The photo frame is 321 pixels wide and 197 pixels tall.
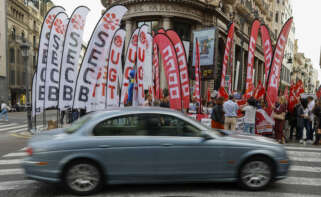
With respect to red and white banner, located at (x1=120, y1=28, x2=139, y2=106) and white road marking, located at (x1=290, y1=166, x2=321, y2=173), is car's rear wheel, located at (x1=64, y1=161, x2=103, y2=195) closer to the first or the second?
white road marking, located at (x1=290, y1=166, x2=321, y2=173)

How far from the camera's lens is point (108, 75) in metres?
11.1

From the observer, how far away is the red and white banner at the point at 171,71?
38.4 feet

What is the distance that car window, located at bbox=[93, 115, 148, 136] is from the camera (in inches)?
181

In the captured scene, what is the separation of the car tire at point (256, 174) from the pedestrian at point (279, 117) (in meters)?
5.77

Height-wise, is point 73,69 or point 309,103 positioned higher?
point 73,69

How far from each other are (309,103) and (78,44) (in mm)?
10080

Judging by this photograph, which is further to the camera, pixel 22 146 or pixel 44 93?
pixel 44 93

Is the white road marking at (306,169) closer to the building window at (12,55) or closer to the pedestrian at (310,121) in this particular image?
the pedestrian at (310,121)

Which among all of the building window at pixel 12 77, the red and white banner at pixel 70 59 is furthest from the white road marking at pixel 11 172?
the building window at pixel 12 77

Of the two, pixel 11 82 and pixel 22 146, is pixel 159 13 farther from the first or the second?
pixel 11 82

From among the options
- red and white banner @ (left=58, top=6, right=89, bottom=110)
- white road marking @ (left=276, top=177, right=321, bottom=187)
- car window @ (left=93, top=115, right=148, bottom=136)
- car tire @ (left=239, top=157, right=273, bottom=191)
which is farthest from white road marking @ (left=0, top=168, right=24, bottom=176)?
white road marking @ (left=276, top=177, right=321, bottom=187)

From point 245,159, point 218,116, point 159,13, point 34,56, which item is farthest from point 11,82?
point 245,159

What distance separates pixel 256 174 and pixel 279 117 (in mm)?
5887

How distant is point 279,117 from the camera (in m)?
9.95
